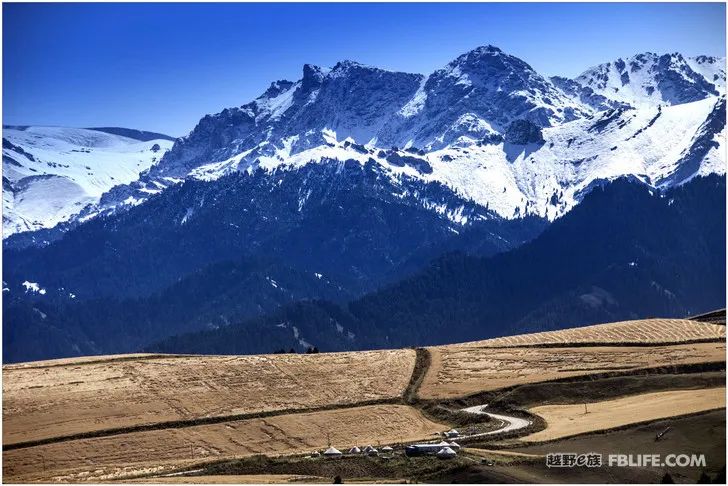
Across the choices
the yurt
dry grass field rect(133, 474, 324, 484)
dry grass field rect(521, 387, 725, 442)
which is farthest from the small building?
dry grass field rect(521, 387, 725, 442)

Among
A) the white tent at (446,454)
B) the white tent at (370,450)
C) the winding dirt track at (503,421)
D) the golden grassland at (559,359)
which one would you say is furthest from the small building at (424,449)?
the golden grassland at (559,359)

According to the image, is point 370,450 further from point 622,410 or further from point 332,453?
point 622,410

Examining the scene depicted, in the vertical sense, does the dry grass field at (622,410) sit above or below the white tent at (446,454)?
above

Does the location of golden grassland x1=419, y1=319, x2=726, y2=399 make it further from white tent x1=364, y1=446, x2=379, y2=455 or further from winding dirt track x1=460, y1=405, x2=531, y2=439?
white tent x1=364, y1=446, x2=379, y2=455

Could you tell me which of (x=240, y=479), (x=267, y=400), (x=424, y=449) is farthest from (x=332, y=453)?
(x=267, y=400)

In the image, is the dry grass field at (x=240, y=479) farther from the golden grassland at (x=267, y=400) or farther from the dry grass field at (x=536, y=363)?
the dry grass field at (x=536, y=363)

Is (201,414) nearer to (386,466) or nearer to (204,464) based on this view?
(204,464)
